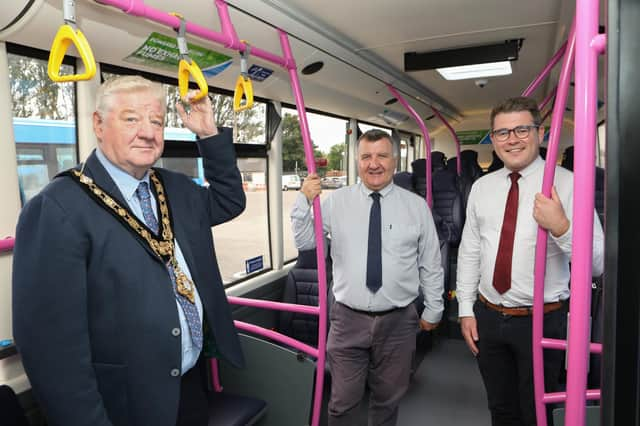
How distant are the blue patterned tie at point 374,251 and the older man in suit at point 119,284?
84 centimetres

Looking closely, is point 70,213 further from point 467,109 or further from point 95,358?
point 467,109

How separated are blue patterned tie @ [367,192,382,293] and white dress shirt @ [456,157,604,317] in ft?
1.33

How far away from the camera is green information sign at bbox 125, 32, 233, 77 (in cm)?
203

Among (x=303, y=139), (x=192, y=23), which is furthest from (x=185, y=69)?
(x=303, y=139)

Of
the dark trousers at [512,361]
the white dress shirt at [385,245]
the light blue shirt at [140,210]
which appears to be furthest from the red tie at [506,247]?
the light blue shirt at [140,210]

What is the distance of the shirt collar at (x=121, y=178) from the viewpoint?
1404 mm

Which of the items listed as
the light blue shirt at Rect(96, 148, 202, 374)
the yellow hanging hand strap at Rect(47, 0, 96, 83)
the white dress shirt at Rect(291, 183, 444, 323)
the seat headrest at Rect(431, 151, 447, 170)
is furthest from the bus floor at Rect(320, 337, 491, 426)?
the seat headrest at Rect(431, 151, 447, 170)

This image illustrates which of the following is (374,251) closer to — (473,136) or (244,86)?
(244,86)

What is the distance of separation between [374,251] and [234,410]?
1.08 metres

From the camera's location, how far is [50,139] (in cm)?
207

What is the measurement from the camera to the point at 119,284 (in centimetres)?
129

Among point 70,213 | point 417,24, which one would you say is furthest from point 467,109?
point 70,213

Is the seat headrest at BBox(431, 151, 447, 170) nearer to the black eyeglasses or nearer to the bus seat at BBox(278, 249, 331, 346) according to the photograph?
the bus seat at BBox(278, 249, 331, 346)

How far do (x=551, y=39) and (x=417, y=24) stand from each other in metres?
1.18
